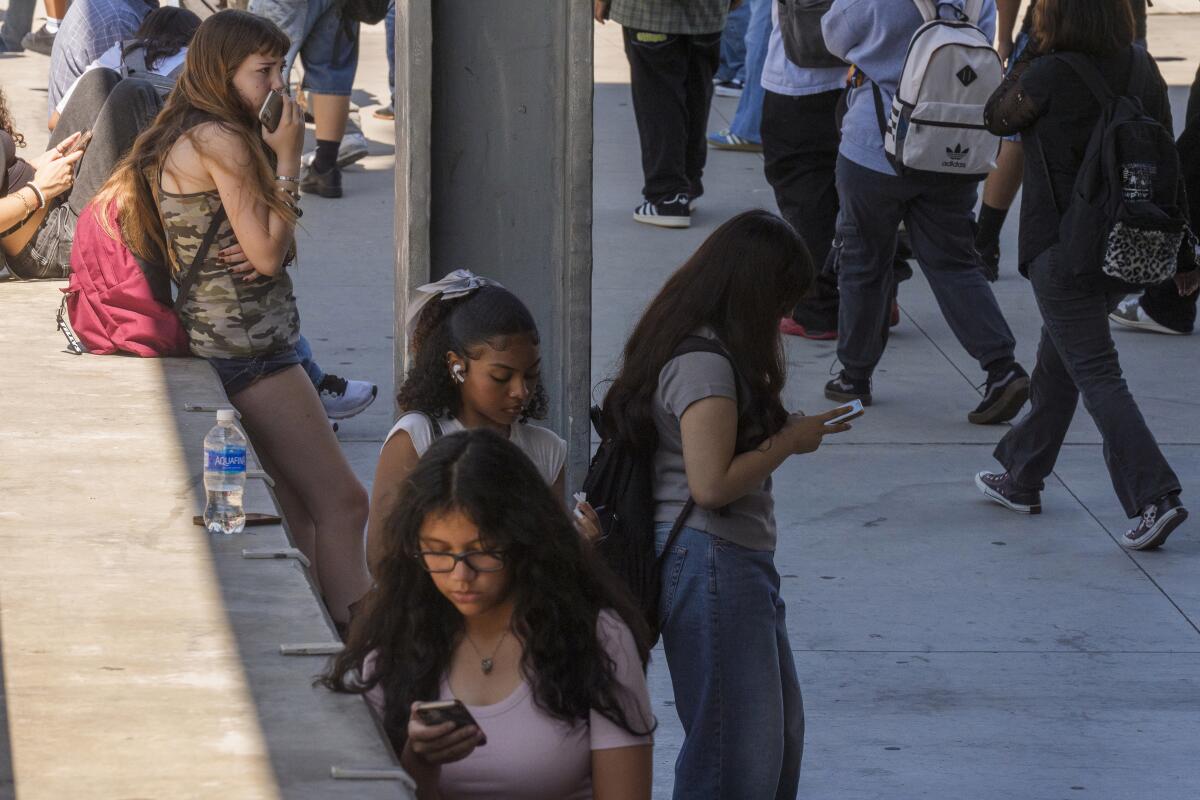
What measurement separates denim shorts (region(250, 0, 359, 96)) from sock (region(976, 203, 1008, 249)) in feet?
12.0

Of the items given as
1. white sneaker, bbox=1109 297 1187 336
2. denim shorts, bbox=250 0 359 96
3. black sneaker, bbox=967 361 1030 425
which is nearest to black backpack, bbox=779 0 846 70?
black sneaker, bbox=967 361 1030 425

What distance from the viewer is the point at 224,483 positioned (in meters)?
4.25

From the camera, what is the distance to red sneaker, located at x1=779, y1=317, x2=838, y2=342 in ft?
28.0

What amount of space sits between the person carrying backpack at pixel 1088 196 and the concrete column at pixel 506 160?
2.08 meters

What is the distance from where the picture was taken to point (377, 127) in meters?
12.9

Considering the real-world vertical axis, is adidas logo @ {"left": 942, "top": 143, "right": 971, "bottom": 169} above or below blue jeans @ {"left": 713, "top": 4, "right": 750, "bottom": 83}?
above

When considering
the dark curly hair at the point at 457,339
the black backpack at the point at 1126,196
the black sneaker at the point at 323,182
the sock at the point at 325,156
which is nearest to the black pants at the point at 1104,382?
the black backpack at the point at 1126,196

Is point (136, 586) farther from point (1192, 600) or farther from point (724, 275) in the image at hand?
point (1192, 600)

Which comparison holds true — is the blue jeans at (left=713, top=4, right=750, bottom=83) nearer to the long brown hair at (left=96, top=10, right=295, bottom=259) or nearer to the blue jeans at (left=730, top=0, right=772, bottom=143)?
the blue jeans at (left=730, top=0, right=772, bottom=143)

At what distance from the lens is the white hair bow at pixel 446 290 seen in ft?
12.5

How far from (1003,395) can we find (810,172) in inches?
64.5

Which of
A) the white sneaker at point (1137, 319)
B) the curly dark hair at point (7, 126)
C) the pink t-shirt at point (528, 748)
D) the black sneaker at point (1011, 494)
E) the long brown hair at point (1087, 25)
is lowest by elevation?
the black sneaker at point (1011, 494)

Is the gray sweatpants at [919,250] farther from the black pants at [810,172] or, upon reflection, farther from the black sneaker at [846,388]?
the black pants at [810,172]

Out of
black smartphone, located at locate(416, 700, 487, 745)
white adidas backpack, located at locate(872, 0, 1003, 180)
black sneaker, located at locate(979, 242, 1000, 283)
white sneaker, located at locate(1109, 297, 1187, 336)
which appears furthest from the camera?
black sneaker, located at locate(979, 242, 1000, 283)
